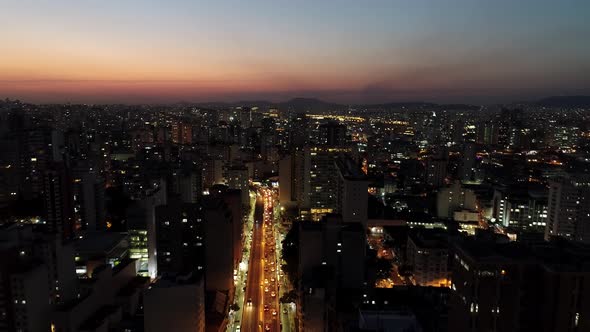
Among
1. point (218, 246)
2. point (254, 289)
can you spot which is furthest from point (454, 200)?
point (218, 246)

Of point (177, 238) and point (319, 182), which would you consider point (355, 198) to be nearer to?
point (319, 182)

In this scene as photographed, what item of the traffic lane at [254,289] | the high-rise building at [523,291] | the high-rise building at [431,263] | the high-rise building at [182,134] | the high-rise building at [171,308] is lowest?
the traffic lane at [254,289]

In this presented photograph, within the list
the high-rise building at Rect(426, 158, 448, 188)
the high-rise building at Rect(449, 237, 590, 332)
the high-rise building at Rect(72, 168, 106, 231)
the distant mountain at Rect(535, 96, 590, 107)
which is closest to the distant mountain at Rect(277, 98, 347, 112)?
the distant mountain at Rect(535, 96, 590, 107)

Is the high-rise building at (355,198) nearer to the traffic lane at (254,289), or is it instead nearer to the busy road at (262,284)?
the busy road at (262,284)

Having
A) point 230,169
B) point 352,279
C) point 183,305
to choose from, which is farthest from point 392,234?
point 183,305

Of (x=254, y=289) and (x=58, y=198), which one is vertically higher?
(x=58, y=198)

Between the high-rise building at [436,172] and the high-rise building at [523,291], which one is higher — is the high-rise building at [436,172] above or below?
below

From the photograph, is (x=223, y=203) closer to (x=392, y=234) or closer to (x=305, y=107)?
(x=392, y=234)

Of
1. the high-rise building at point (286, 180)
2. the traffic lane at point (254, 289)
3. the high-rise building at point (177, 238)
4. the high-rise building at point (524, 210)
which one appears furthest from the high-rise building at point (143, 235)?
the high-rise building at point (524, 210)
